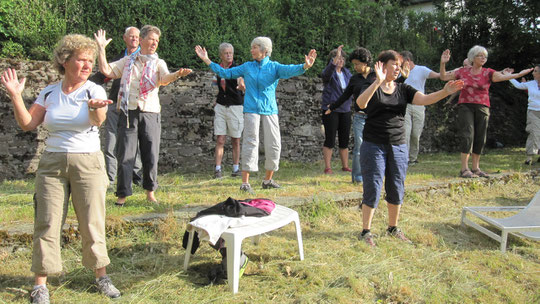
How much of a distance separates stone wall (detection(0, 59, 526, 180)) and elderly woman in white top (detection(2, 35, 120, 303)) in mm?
4178

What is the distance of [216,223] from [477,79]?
5.50 m

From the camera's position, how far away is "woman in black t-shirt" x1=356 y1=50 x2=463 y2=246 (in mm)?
4176

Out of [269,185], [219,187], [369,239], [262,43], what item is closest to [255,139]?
[269,185]

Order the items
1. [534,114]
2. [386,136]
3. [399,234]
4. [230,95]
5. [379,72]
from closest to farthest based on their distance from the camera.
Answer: [379,72] → [386,136] → [399,234] → [230,95] → [534,114]

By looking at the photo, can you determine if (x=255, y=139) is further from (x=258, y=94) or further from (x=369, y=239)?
(x=369, y=239)

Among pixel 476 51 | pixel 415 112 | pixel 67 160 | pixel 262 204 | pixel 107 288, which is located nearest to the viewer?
pixel 67 160

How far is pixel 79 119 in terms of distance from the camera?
301 cm

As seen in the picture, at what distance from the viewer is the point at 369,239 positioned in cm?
434

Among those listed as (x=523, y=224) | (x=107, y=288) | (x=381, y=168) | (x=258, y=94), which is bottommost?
(x=107, y=288)

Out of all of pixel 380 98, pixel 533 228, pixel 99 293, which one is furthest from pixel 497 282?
pixel 99 293

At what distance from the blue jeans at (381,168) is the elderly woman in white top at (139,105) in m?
2.18

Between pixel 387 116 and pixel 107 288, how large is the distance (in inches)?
116

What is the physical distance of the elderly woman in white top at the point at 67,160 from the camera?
2941 millimetres

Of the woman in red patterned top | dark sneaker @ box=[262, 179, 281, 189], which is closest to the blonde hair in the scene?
dark sneaker @ box=[262, 179, 281, 189]
